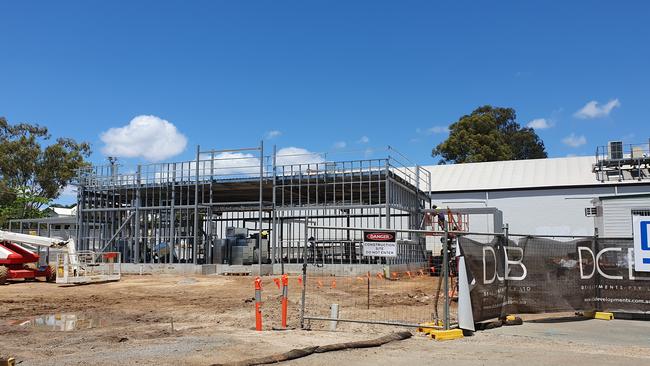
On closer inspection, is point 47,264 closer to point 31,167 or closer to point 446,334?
point 446,334

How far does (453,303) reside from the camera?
1484cm

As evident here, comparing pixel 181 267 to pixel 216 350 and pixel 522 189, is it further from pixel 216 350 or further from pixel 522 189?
pixel 522 189

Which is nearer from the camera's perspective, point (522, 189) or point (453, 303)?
point (453, 303)

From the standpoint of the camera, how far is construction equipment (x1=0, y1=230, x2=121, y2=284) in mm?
25109

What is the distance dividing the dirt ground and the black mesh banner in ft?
1.83

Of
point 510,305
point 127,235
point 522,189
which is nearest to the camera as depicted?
point 510,305

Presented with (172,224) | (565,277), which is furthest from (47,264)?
(565,277)

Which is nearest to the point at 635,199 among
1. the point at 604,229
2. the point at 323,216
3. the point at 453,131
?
the point at 604,229

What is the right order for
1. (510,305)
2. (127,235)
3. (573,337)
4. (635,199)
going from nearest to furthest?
1. (573,337)
2. (510,305)
3. (635,199)
4. (127,235)

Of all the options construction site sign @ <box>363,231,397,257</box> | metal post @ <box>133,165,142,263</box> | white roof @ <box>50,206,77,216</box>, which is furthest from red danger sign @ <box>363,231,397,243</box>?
white roof @ <box>50,206,77,216</box>

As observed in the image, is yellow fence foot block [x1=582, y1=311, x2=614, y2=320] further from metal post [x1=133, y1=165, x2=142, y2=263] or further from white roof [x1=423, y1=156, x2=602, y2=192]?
white roof [x1=423, y1=156, x2=602, y2=192]

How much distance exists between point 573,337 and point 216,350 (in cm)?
662

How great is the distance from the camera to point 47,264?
27938 mm

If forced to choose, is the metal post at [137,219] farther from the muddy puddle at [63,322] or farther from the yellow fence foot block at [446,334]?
the yellow fence foot block at [446,334]
